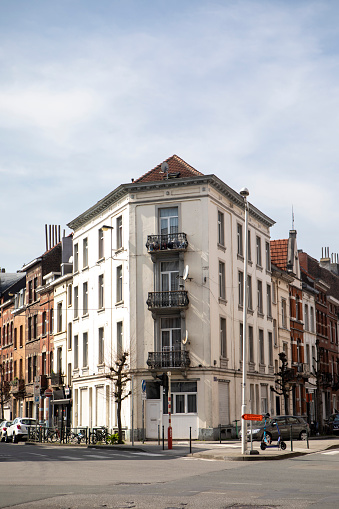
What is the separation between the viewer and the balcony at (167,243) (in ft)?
131

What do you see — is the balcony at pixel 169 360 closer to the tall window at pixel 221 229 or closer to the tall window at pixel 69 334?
the tall window at pixel 221 229

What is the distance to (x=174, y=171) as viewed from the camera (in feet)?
141

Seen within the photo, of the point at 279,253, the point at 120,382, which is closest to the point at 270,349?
the point at 279,253

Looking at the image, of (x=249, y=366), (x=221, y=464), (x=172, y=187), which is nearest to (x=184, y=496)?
(x=221, y=464)

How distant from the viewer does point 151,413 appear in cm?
3925

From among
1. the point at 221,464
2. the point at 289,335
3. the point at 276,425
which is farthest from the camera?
the point at 289,335

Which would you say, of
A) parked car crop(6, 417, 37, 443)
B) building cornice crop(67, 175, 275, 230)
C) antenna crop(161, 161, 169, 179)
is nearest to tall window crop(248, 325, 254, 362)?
building cornice crop(67, 175, 275, 230)

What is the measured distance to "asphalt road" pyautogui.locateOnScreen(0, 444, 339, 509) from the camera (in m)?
12.2

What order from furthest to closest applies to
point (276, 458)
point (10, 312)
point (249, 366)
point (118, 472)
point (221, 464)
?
point (10, 312) → point (249, 366) → point (276, 458) → point (221, 464) → point (118, 472)

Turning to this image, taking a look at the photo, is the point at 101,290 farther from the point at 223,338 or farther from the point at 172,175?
the point at 172,175

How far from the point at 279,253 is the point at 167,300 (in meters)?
21.9

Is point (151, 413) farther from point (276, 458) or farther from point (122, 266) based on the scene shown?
point (276, 458)

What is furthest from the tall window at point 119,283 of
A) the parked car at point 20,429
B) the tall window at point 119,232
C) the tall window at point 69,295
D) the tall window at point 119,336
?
the tall window at point 69,295

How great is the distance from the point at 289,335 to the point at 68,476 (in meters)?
40.2
